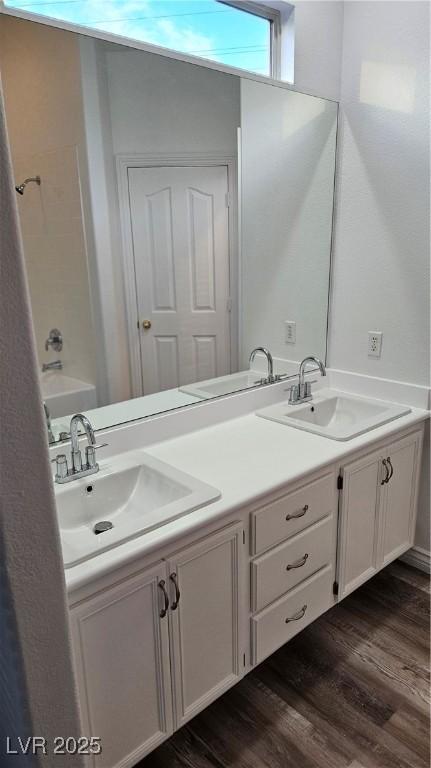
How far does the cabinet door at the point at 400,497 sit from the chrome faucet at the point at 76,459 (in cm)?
116

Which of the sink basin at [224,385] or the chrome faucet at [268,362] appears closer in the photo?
the sink basin at [224,385]

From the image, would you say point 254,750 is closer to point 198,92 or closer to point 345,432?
point 345,432

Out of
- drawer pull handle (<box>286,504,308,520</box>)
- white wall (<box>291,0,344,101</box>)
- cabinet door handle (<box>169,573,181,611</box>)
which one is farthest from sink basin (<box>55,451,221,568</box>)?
white wall (<box>291,0,344,101</box>)

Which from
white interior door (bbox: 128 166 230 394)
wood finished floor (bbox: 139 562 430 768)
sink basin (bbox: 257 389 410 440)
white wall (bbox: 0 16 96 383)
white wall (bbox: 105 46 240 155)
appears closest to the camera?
white wall (bbox: 0 16 96 383)

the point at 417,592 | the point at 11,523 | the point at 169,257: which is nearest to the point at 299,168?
the point at 169,257

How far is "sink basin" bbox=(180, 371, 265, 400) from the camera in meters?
2.00

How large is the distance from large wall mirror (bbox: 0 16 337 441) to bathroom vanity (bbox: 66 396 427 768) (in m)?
0.33

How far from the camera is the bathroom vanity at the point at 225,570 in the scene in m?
1.20

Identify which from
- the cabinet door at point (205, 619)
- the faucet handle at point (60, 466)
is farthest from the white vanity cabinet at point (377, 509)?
the faucet handle at point (60, 466)

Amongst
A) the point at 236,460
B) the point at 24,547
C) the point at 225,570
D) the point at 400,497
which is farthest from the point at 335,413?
the point at 24,547

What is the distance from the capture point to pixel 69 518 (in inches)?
57.2

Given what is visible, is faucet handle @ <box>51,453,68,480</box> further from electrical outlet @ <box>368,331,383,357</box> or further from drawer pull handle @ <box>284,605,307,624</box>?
electrical outlet @ <box>368,331,383,357</box>

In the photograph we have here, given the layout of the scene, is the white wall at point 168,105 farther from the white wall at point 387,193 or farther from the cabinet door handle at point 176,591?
the cabinet door handle at point 176,591

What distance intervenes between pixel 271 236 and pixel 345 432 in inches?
37.4
